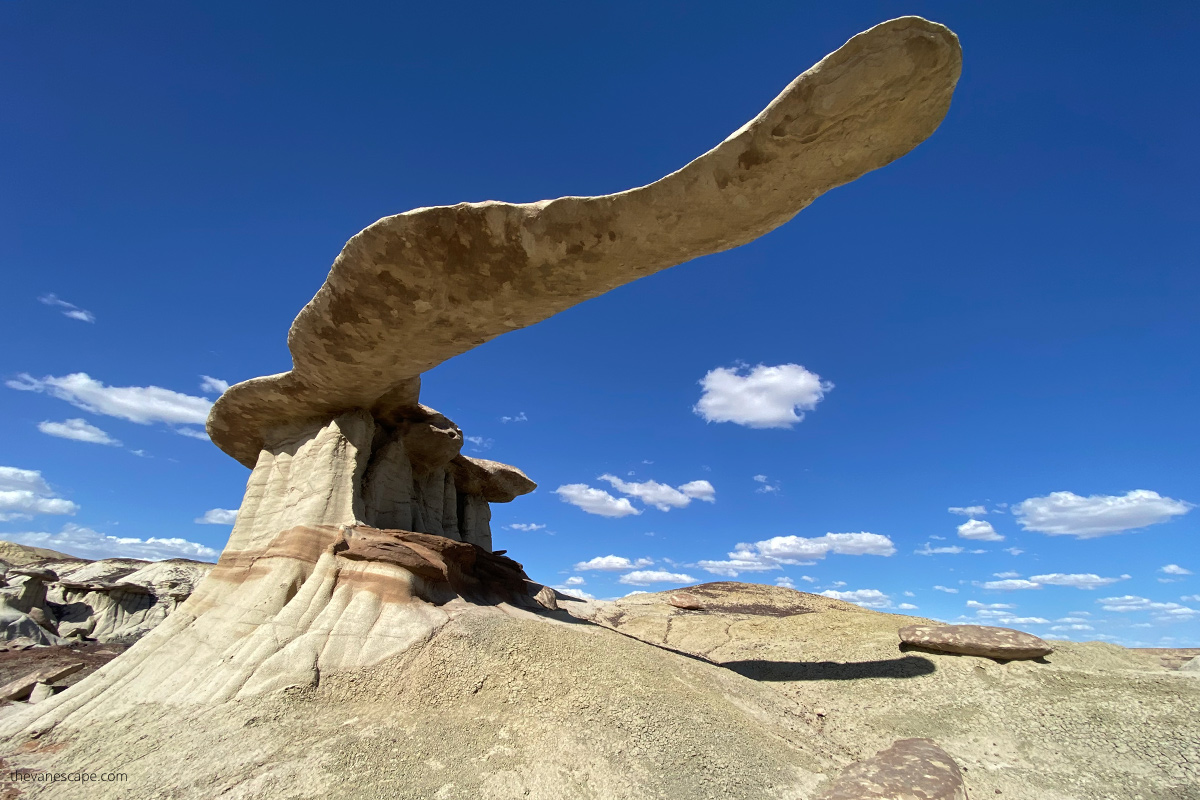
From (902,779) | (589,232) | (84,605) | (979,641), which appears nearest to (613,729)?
(902,779)

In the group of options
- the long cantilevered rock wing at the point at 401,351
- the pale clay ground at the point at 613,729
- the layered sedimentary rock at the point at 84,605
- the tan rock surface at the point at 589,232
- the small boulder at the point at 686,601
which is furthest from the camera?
the layered sedimentary rock at the point at 84,605

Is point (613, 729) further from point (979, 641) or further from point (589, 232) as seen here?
point (979, 641)

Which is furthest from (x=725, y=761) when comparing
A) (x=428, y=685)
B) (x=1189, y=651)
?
(x=1189, y=651)

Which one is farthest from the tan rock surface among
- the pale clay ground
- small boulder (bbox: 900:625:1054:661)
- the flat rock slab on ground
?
small boulder (bbox: 900:625:1054:661)

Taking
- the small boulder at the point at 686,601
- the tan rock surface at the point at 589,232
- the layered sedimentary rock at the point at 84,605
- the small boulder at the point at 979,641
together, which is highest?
the tan rock surface at the point at 589,232

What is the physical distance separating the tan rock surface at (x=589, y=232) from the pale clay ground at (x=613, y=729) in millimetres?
4457

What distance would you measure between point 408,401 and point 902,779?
384 inches

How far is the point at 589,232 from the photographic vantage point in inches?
257

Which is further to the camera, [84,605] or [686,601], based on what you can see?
[84,605]

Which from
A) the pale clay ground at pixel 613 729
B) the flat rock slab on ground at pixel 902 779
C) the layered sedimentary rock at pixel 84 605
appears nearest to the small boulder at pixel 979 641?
the pale clay ground at pixel 613 729

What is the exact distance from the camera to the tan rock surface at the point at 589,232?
493cm

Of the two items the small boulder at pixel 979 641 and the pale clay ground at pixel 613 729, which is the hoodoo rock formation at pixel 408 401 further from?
the small boulder at pixel 979 641

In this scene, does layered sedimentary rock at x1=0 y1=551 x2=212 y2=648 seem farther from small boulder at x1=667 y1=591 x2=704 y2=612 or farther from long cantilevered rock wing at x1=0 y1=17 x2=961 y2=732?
small boulder at x1=667 y1=591 x2=704 y2=612

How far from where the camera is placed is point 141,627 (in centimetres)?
2520
